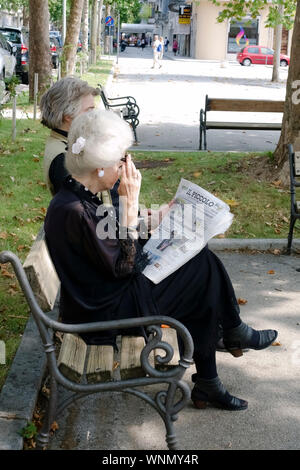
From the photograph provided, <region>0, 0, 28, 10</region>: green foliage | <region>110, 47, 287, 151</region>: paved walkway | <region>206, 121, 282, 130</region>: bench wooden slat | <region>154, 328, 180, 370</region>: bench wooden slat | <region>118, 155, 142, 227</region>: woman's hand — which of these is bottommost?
<region>110, 47, 287, 151</region>: paved walkway

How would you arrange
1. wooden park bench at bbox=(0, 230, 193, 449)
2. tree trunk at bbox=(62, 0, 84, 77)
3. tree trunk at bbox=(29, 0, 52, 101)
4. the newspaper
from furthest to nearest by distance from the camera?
tree trunk at bbox=(62, 0, 84, 77) → tree trunk at bbox=(29, 0, 52, 101) → the newspaper → wooden park bench at bbox=(0, 230, 193, 449)

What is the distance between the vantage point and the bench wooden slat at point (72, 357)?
308 cm

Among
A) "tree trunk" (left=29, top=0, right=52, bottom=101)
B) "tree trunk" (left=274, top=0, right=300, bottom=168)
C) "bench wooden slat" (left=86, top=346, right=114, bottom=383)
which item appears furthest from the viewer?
"tree trunk" (left=29, top=0, right=52, bottom=101)

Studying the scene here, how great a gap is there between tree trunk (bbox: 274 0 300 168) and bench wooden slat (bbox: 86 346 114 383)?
5843 mm

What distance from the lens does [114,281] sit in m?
3.36

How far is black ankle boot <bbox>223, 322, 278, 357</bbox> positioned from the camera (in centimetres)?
371

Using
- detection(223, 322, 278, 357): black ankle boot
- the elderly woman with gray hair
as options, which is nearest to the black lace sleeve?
detection(223, 322, 278, 357): black ankle boot

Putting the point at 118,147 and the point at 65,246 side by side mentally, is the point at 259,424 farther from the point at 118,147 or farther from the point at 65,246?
the point at 118,147

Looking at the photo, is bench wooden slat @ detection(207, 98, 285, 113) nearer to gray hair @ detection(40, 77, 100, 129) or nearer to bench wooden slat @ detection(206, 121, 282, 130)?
bench wooden slat @ detection(206, 121, 282, 130)

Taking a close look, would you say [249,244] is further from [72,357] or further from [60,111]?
[72,357]

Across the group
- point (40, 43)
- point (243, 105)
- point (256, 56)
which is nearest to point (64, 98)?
point (243, 105)

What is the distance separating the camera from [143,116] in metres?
17.8

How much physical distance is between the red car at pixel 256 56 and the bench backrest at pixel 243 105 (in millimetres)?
43767

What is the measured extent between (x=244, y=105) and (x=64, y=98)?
8.91 meters
